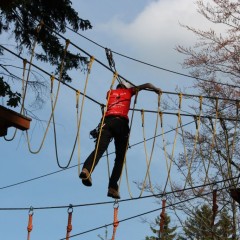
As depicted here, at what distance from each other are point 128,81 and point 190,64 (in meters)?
5.69

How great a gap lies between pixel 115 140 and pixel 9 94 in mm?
3227

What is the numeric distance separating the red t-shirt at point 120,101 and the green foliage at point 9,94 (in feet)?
9.42

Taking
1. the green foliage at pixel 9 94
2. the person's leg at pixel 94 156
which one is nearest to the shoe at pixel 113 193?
the person's leg at pixel 94 156

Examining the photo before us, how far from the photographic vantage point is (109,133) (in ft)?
22.0

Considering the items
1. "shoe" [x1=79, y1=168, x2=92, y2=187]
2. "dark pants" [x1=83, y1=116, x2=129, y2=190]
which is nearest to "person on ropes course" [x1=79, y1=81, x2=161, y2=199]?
"dark pants" [x1=83, y1=116, x2=129, y2=190]

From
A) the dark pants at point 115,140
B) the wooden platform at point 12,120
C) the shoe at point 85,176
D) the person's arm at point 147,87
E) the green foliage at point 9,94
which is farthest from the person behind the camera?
the green foliage at point 9,94

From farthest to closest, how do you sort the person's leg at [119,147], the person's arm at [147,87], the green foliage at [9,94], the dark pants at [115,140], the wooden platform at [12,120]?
the green foliage at [9,94] < the person's arm at [147,87] < the person's leg at [119,147] < the dark pants at [115,140] < the wooden platform at [12,120]

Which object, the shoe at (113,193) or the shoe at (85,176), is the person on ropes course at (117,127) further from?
the shoe at (85,176)

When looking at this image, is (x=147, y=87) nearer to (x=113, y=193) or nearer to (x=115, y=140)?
(x=115, y=140)

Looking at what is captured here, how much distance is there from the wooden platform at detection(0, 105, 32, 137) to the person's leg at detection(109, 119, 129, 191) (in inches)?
38.1

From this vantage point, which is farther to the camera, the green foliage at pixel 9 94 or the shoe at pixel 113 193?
the green foliage at pixel 9 94

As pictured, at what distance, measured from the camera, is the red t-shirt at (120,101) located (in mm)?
6812

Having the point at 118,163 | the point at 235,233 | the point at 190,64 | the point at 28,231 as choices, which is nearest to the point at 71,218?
the point at 28,231

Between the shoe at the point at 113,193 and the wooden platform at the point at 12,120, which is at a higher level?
the wooden platform at the point at 12,120
